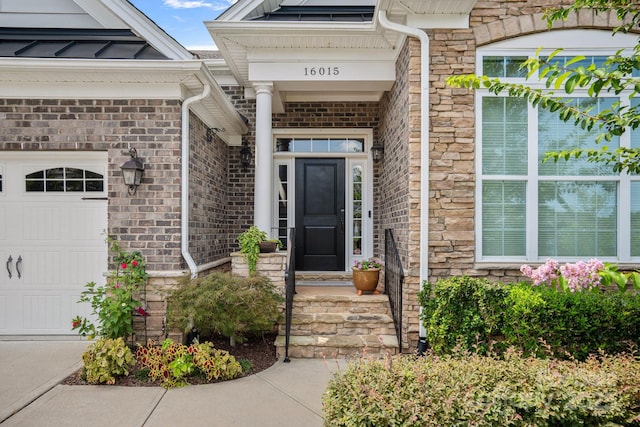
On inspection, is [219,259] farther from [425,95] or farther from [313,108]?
[425,95]

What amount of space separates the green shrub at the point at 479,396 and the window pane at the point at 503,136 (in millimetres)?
2549

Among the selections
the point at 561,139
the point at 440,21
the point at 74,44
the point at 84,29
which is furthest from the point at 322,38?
the point at 84,29

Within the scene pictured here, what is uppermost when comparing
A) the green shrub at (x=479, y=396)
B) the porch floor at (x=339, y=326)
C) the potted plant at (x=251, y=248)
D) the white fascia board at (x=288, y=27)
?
the white fascia board at (x=288, y=27)

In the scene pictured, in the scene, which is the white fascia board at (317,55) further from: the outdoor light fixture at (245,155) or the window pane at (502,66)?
the outdoor light fixture at (245,155)

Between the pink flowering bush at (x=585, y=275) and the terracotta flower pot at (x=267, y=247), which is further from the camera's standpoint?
the terracotta flower pot at (x=267, y=247)

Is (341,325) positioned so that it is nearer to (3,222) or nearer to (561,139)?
(561,139)

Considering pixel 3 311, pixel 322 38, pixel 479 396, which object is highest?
pixel 322 38

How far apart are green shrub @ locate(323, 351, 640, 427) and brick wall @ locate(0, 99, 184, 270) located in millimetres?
3204

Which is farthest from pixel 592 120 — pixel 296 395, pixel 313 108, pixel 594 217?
pixel 313 108

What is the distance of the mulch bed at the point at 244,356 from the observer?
12.9ft

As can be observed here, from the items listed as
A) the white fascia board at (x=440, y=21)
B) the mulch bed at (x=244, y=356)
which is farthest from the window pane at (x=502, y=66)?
the mulch bed at (x=244, y=356)

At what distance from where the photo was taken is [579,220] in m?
4.70

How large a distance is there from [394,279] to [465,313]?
118 cm

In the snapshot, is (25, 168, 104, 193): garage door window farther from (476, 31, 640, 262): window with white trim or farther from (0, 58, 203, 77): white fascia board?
(476, 31, 640, 262): window with white trim
